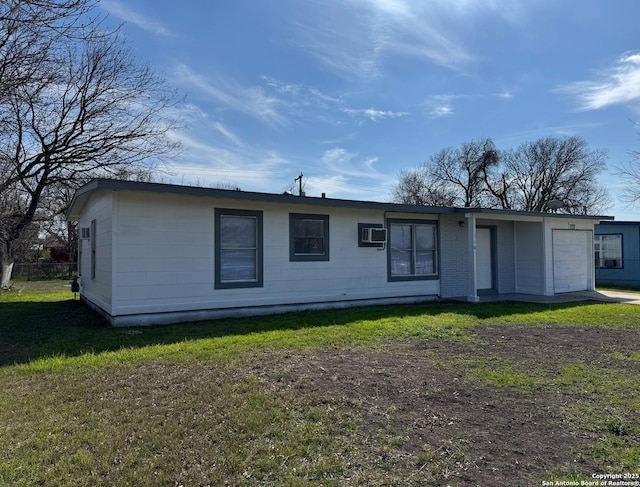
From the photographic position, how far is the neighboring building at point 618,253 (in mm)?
19062

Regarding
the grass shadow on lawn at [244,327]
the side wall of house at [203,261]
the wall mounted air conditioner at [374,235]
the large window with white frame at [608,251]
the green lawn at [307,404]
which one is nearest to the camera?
the green lawn at [307,404]

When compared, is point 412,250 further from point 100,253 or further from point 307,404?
point 307,404

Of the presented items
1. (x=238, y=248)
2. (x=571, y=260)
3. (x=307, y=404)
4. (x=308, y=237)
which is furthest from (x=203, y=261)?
(x=571, y=260)

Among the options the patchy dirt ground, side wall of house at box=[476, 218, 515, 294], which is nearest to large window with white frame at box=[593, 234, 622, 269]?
side wall of house at box=[476, 218, 515, 294]

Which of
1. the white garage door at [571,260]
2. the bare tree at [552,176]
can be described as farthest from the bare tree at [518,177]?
the white garage door at [571,260]

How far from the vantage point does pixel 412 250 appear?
11.7 metres

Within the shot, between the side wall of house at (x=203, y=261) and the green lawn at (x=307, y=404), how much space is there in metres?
1.17

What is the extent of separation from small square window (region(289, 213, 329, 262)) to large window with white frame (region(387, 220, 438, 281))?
80.6 inches

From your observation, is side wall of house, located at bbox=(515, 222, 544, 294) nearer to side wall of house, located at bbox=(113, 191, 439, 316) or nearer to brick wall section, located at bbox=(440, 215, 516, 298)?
brick wall section, located at bbox=(440, 215, 516, 298)

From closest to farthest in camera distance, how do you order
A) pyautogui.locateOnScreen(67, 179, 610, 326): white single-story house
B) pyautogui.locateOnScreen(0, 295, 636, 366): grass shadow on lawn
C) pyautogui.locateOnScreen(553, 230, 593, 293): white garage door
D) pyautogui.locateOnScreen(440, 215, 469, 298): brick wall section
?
pyautogui.locateOnScreen(0, 295, 636, 366): grass shadow on lawn, pyautogui.locateOnScreen(67, 179, 610, 326): white single-story house, pyautogui.locateOnScreen(440, 215, 469, 298): brick wall section, pyautogui.locateOnScreen(553, 230, 593, 293): white garage door

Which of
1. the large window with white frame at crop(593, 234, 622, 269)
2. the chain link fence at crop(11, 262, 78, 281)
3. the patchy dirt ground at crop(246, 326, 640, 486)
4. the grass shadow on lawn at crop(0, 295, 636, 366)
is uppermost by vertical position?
the large window with white frame at crop(593, 234, 622, 269)

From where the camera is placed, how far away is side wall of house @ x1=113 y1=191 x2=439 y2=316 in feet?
26.0

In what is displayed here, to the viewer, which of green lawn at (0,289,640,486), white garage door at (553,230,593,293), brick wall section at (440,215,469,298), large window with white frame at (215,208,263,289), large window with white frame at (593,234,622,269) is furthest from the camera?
large window with white frame at (593,234,622,269)

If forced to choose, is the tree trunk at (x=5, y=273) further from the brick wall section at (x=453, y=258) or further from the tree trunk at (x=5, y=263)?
the brick wall section at (x=453, y=258)
